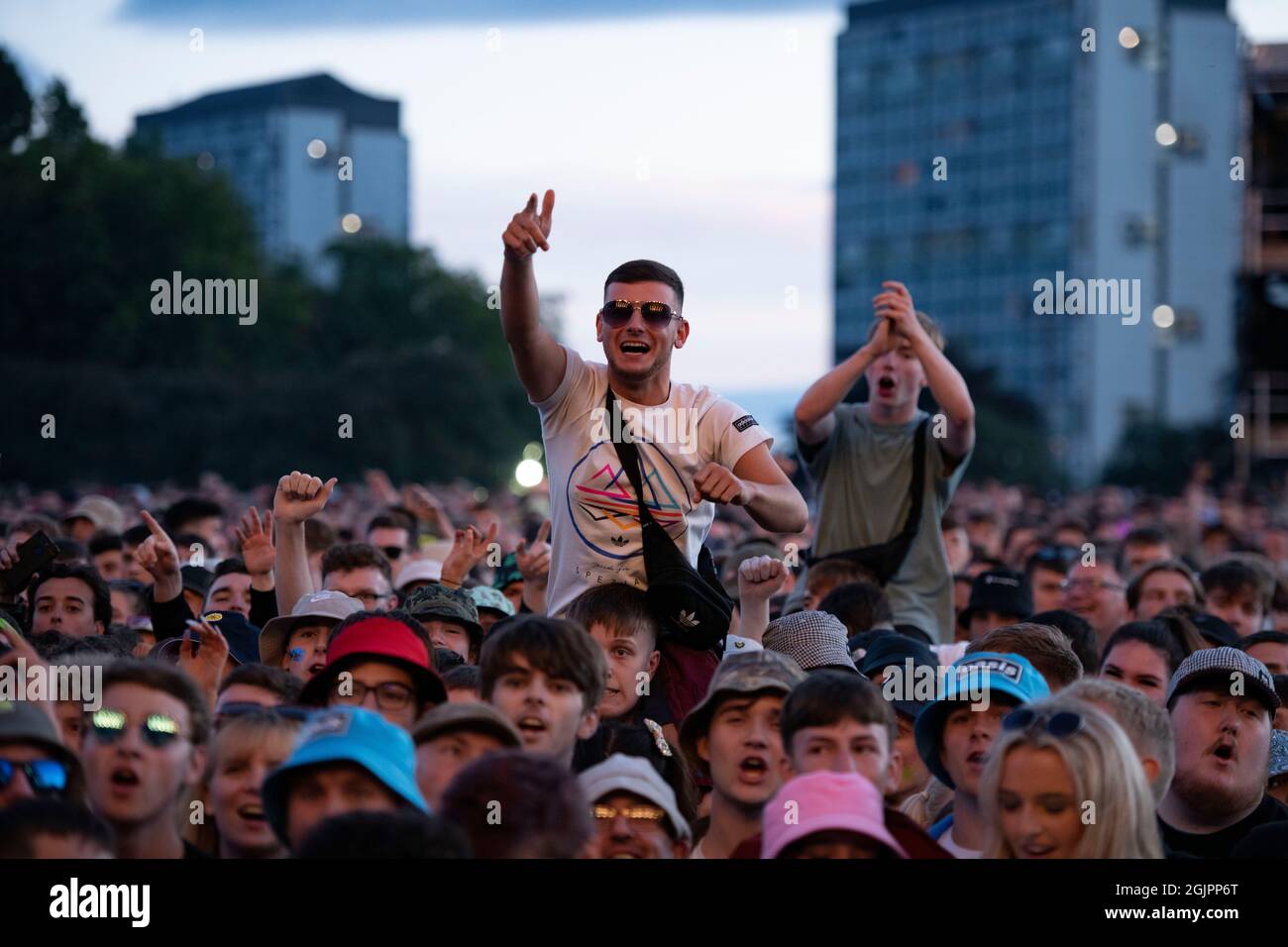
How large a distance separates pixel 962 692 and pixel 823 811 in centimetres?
135

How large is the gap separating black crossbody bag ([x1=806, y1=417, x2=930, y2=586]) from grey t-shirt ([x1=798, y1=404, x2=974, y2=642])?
0.08ft

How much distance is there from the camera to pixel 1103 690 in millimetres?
5543

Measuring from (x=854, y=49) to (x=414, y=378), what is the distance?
77.4 m

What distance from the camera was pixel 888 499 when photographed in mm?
8945

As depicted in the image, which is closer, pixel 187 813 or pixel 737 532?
pixel 187 813

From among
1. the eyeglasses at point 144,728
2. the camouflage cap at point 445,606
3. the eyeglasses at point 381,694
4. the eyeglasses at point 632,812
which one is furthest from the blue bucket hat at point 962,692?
the eyeglasses at point 144,728

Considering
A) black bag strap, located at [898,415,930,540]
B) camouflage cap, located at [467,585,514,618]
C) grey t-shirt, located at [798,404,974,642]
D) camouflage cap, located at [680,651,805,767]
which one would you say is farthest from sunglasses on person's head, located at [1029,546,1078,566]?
camouflage cap, located at [680,651,805,767]

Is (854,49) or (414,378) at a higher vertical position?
(854,49)

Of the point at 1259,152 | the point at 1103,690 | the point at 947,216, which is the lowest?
the point at 1103,690

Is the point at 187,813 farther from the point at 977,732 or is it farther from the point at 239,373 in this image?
the point at 239,373

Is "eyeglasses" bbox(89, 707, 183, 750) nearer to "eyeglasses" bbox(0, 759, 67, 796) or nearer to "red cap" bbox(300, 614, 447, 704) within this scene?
"eyeglasses" bbox(0, 759, 67, 796)

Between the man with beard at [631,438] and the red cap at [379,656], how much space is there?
62 cm

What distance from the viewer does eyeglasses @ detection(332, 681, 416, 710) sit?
5858 millimetres
